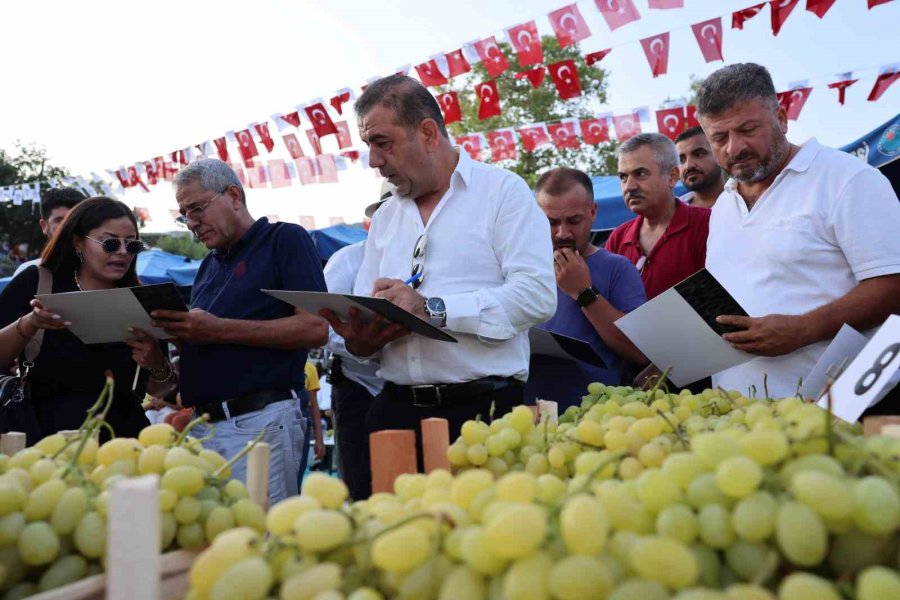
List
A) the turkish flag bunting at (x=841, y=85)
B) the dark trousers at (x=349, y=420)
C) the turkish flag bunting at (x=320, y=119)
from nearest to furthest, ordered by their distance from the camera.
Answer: the dark trousers at (x=349, y=420) → the turkish flag bunting at (x=841, y=85) → the turkish flag bunting at (x=320, y=119)

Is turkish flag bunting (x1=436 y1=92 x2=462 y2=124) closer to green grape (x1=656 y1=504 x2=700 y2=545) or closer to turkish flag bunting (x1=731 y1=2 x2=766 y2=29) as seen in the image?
turkish flag bunting (x1=731 y1=2 x2=766 y2=29)

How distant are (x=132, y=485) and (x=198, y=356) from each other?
183 centimetres

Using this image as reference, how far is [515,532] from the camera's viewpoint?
579 millimetres

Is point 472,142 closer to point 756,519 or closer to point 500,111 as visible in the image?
point 500,111

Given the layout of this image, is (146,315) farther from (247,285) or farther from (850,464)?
(850,464)

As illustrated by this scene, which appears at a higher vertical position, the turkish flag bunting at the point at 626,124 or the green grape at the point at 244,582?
the green grape at the point at 244,582

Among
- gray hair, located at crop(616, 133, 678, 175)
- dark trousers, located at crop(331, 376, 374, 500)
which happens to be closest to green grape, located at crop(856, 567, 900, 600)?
dark trousers, located at crop(331, 376, 374, 500)

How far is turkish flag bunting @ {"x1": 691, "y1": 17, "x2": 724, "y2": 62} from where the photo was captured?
629 cm

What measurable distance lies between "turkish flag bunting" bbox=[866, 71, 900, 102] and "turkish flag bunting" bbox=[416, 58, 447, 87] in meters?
4.10

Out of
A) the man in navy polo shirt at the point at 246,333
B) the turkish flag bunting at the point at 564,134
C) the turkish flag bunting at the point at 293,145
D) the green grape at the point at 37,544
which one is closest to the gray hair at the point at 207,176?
the man in navy polo shirt at the point at 246,333

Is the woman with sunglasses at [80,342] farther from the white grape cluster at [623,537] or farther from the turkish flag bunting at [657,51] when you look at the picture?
the turkish flag bunting at [657,51]

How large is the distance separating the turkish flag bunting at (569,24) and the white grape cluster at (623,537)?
6.22 metres

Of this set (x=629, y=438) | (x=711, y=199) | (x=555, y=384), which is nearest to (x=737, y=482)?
(x=629, y=438)

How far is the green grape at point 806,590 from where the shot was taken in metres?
0.52
